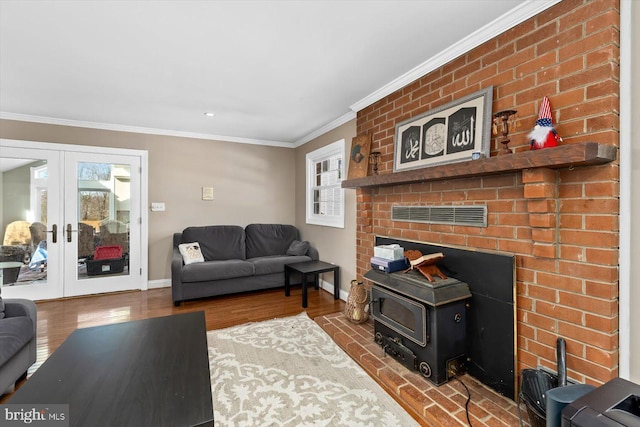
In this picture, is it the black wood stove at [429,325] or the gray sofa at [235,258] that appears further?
the gray sofa at [235,258]

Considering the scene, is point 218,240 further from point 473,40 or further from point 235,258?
point 473,40

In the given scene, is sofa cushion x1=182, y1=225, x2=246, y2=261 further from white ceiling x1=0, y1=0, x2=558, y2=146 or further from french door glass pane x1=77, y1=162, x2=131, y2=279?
white ceiling x1=0, y1=0, x2=558, y2=146

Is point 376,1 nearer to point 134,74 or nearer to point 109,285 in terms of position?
point 134,74

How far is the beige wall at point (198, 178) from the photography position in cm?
411

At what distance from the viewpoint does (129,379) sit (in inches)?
52.5

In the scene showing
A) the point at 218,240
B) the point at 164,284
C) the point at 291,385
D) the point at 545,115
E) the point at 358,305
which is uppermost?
the point at 545,115

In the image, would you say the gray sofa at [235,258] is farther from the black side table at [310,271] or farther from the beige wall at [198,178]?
the beige wall at [198,178]

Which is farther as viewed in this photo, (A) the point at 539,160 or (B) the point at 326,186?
(B) the point at 326,186

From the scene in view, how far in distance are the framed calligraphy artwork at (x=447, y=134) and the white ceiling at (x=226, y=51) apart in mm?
401

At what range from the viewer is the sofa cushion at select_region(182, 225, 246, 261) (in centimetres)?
434

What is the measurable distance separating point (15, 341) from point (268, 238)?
3.18 metres

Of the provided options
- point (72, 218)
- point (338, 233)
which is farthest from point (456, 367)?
point (72, 218)

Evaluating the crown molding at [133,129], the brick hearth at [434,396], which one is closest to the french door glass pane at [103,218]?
the crown molding at [133,129]

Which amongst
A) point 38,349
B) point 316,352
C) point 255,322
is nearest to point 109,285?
point 38,349
